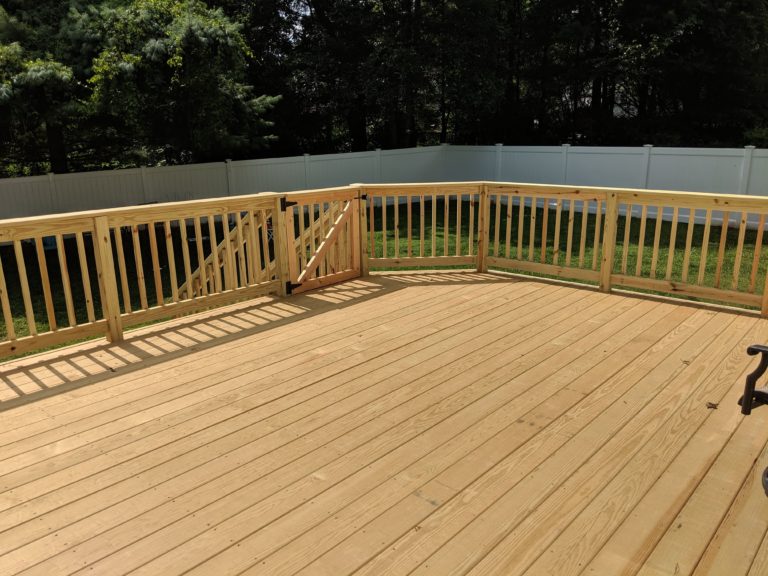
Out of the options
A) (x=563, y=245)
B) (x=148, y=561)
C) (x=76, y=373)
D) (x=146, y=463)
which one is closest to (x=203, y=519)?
(x=148, y=561)

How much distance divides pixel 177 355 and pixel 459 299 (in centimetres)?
231

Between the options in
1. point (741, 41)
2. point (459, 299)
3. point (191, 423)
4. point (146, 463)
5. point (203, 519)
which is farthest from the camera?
point (741, 41)

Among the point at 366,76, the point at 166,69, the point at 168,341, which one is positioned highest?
the point at 366,76

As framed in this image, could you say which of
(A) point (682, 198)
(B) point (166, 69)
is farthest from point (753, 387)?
(B) point (166, 69)

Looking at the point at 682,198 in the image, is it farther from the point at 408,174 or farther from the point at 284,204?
the point at 408,174

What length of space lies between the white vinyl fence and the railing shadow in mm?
7346

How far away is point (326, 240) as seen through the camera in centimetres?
541

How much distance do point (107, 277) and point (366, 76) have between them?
1207 cm

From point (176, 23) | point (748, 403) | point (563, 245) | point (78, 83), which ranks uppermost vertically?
point (176, 23)

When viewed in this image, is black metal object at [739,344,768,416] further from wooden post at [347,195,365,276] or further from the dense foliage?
the dense foliage

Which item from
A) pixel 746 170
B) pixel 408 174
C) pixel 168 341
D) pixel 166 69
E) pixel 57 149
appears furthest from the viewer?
pixel 408 174

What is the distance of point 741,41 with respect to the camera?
46.5ft

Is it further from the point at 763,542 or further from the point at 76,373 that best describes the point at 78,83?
the point at 763,542

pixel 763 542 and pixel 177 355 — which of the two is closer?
pixel 763 542
